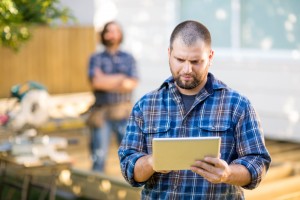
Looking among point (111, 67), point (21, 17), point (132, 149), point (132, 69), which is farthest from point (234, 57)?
point (132, 149)

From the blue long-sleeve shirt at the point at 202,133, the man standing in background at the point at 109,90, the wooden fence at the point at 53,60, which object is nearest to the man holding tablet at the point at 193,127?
the blue long-sleeve shirt at the point at 202,133

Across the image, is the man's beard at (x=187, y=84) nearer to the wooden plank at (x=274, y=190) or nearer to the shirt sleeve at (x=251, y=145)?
the shirt sleeve at (x=251, y=145)

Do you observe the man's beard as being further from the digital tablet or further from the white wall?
the white wall

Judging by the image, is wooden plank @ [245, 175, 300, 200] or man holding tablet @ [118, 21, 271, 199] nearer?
man holding tablet @ [118, 21, 271, 199]

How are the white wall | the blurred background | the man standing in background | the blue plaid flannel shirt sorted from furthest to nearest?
the white wall → the blurred background → the blue plaid flannel shirt → the man standing in background

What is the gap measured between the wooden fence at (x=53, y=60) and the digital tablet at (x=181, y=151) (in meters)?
12.3

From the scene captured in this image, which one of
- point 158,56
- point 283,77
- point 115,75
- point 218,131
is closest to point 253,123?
point 218,131

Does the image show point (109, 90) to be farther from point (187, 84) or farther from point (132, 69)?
point (187, 84)

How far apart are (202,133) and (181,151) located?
10.6 inches

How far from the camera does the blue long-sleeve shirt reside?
347 centimetres

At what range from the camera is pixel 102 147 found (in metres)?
8.37

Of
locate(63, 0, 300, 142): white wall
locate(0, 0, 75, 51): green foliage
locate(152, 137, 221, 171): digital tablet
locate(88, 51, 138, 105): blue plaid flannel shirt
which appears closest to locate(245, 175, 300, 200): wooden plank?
locate(88, 51, 138, 105): blue plaid flannel shirt

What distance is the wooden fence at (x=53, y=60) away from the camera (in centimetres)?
1545

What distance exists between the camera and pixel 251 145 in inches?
136
